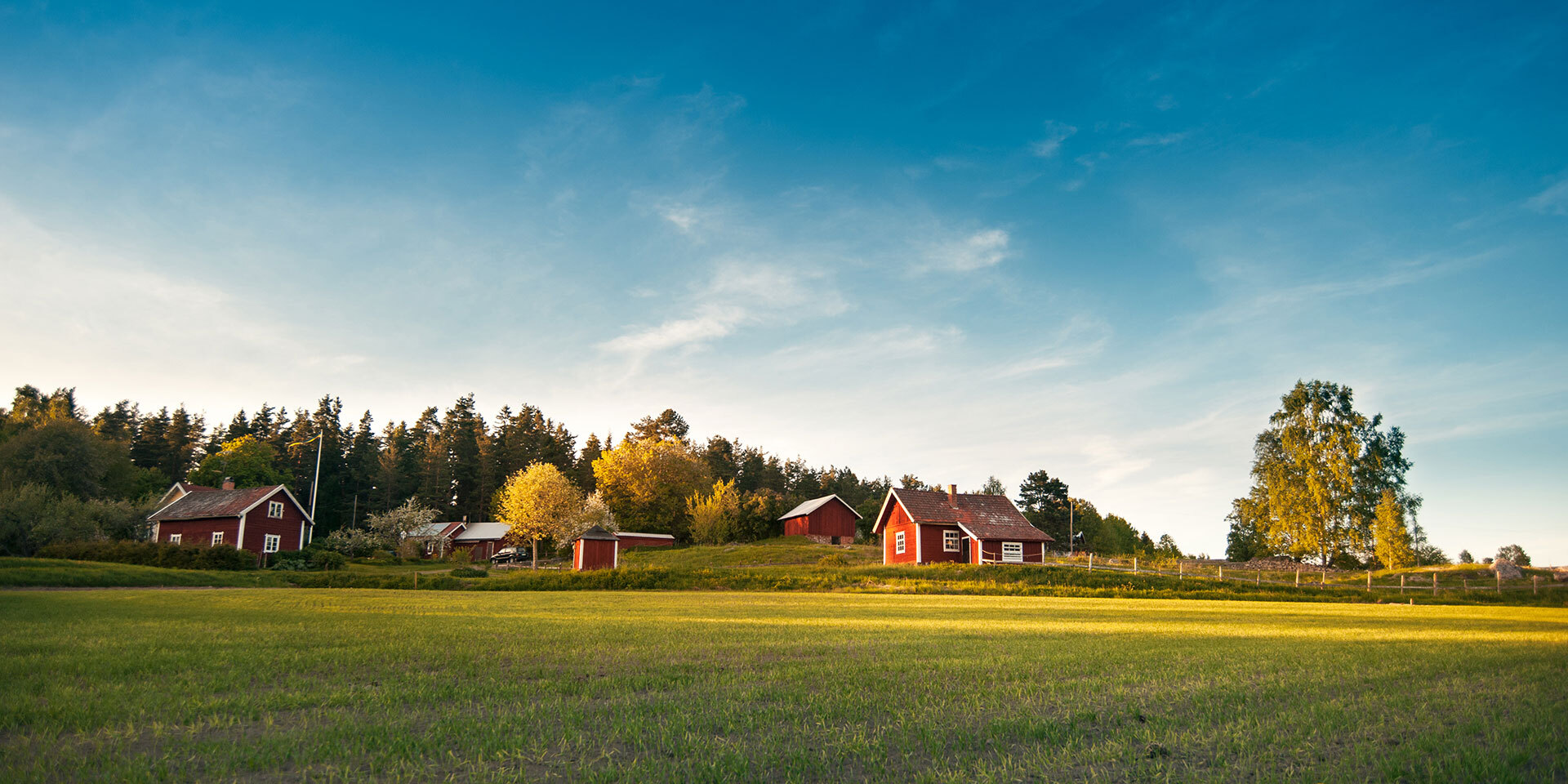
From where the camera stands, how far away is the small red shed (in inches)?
2069

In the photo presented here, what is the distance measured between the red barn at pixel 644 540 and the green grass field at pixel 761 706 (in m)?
69.0

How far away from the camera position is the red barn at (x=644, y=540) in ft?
260

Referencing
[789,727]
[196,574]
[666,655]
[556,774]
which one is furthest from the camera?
[196,574]

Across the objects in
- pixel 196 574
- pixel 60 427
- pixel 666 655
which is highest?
pixel 60 427

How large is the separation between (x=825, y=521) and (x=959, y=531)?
23825mm

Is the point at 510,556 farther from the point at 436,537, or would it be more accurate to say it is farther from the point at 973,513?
the point at 973,513

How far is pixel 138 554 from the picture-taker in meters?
39.7

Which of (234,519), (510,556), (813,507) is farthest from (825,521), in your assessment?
(234,519)

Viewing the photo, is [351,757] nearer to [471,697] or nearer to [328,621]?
[471,697]

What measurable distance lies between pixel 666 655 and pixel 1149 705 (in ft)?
17.3

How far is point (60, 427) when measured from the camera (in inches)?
2391

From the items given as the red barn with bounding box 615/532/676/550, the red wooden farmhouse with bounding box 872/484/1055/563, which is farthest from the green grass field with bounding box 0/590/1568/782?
the red barn with bounding box 615/532/676/550

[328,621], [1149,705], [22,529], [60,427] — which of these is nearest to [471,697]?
[1149,705]

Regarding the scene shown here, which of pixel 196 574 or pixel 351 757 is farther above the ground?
pixel 351 757
